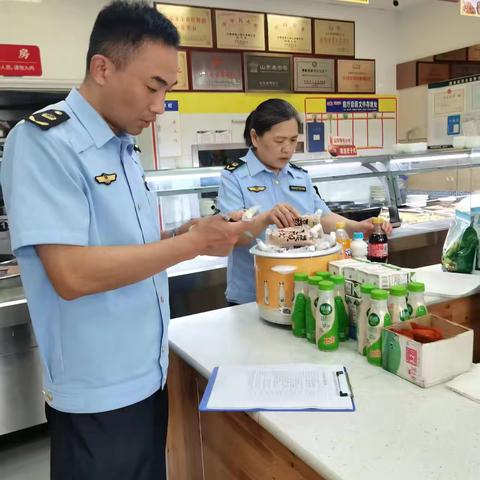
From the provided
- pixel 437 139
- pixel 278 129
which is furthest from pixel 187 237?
pixel 437 139

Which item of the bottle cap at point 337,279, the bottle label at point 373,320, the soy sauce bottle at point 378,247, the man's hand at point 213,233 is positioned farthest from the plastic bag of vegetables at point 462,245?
the man's hand at point 213,233

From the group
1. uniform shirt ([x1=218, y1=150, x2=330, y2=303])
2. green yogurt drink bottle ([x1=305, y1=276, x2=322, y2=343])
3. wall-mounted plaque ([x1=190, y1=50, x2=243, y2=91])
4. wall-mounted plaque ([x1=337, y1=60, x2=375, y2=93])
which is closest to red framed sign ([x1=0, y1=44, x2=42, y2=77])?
wall-mounted plaque ([x1=190, y1=50, x2=243, y2=91])

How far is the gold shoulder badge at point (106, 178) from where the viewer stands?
1.18 m

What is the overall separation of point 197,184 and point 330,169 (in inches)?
39.5

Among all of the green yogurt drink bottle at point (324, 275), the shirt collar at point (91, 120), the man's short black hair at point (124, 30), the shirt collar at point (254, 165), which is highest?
the man's short black hair at point (124, 30)

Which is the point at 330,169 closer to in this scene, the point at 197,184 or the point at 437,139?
the point at 197,184

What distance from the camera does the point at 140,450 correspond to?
1312 millimetres

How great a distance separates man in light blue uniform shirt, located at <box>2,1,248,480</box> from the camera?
1080 mm

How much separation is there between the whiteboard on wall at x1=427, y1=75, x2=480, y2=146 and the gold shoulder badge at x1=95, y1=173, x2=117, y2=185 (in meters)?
A: 5.14

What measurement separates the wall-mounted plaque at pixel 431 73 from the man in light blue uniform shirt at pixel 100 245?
532 centimetres

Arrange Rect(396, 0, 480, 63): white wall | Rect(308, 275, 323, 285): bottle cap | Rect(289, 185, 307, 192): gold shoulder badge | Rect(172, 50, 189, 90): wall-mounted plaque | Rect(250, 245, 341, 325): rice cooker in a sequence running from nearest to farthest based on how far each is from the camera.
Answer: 1. Rect(308, 275, 323, 285): bottle cap
2. Rect(250, 245, 341, 325): rice cooker
3. Rect(289, 185, 307, 192): gold shoulder badge
4. Rect(172, 50, 189, 90): wall-mounted plaque
5. Rect(396, 0, 480, 63): white wall

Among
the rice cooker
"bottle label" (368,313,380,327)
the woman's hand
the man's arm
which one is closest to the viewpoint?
the man's arm

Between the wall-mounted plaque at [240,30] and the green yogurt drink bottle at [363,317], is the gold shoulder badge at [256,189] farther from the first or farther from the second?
the wall-mounted plaque at [240,30]

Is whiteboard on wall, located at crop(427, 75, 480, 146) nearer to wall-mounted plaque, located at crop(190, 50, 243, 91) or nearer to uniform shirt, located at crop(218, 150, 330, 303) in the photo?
wall-mounted plaque, located at crop(190, 50, 243, 91)
